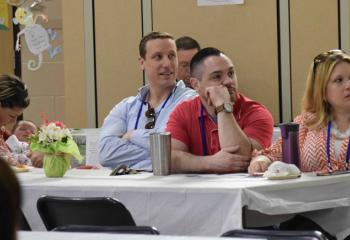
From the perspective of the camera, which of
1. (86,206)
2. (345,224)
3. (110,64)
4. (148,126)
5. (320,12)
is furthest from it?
(110,64)

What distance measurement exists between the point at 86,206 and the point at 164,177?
607 mm

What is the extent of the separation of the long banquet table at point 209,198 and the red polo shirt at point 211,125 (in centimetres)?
50

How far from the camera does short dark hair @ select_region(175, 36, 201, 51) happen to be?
4941 mm

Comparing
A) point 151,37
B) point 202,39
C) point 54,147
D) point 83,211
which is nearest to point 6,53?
point 202,39

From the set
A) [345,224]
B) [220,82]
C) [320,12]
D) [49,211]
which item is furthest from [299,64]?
[49,211]

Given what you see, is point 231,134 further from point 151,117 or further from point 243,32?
point 243,32

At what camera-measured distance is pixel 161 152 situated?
331 cm

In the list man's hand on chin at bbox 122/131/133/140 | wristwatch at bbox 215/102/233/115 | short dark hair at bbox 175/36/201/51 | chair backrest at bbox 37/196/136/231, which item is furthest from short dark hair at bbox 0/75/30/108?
chair backrest at bbox 37/196/136/231

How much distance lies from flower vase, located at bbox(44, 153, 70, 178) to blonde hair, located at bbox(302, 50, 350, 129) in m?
1.16

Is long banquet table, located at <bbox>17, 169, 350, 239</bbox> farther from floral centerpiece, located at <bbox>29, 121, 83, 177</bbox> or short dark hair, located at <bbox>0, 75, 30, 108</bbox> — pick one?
short dark hair, located at <bbox>0, 75, 30, 108</bbox>

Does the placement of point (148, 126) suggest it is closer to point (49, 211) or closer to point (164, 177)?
point (164, 177)

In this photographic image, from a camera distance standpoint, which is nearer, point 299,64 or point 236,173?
point 236,173

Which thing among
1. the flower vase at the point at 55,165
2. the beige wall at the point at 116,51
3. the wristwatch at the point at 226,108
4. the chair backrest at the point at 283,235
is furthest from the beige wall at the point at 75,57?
the chair backrest at the point at 283,235

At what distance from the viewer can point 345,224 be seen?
2990 millimetres
